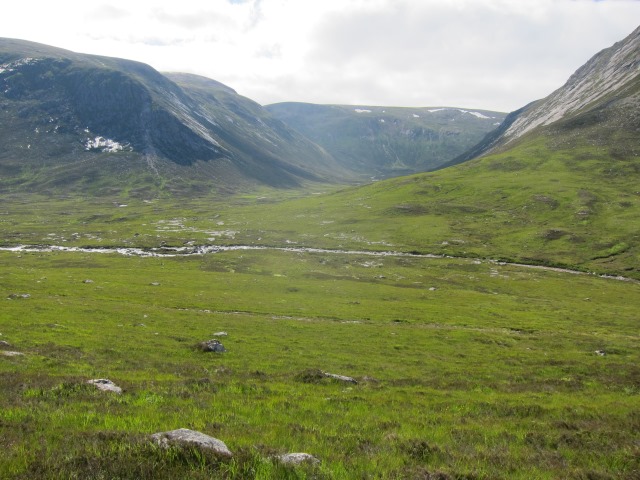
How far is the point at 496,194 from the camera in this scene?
589 ft

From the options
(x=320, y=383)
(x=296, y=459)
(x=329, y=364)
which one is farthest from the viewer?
(x=329, y=364)

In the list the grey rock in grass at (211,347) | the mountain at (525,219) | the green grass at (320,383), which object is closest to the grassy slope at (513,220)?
the mountain at (525,219)

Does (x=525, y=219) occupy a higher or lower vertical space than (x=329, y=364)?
higher

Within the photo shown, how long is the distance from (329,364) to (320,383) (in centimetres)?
833

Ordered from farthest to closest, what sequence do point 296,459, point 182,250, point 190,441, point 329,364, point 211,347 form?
point 182,250
point 211,347
point 329,364
point 296,459
point 190,441

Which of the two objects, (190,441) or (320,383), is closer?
(190,441)

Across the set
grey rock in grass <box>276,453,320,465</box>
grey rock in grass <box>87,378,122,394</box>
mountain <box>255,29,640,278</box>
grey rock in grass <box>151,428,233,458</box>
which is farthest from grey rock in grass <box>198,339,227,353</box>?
mountain <box>255,29,640,278</box>

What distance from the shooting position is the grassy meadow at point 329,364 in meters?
10.1

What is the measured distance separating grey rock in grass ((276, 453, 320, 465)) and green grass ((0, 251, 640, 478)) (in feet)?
0.92

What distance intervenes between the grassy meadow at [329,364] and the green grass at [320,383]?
108mm

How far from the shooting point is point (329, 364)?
31000mm

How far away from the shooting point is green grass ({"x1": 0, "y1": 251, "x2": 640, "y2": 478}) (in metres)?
9.79

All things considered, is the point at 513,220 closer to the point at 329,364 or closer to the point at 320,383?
the point at 329,364

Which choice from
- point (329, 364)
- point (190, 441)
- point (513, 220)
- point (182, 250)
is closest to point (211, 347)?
point (329, 364)
